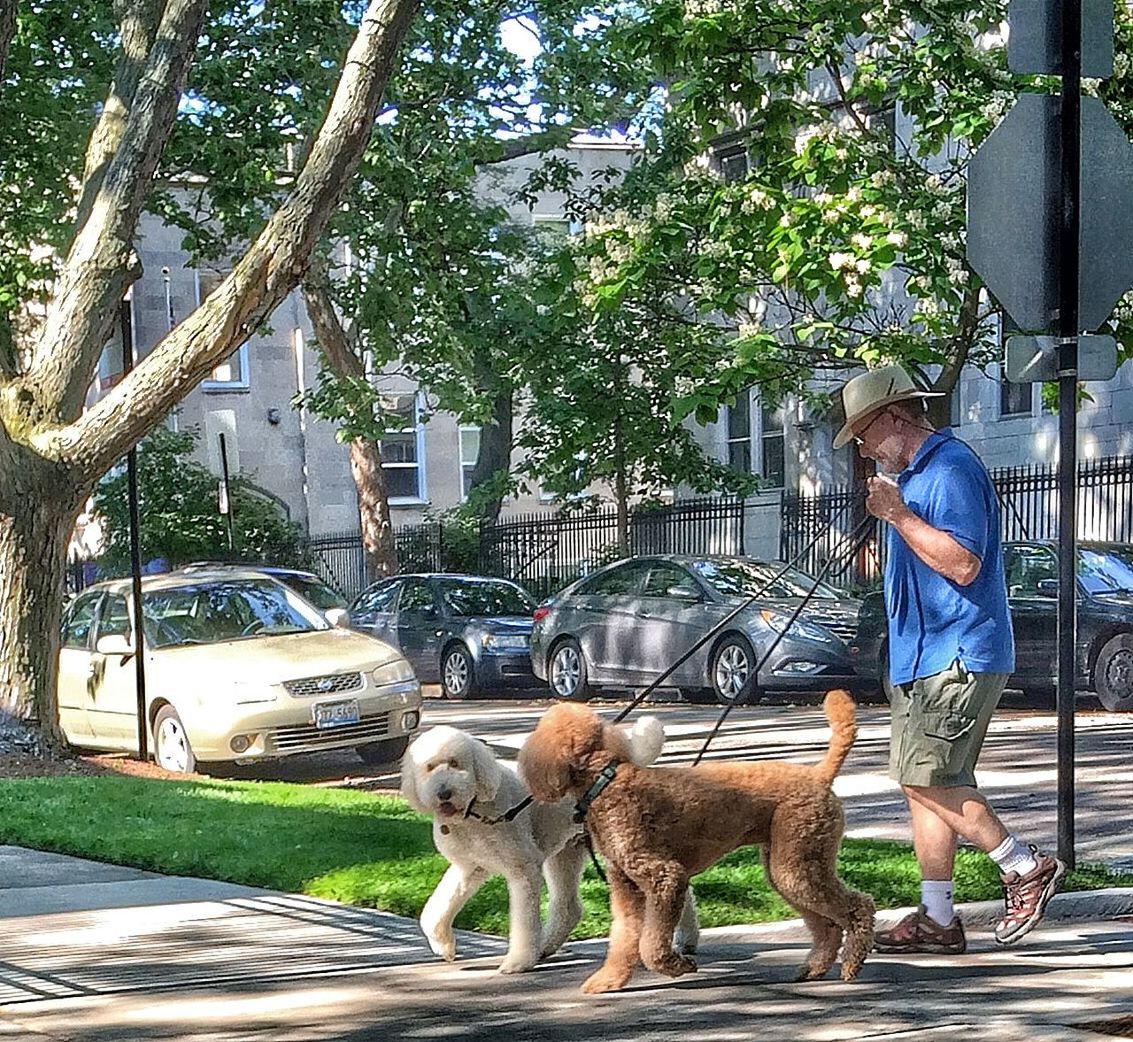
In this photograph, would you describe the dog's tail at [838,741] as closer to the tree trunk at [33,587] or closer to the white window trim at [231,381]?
the tree trunk at [33,587]

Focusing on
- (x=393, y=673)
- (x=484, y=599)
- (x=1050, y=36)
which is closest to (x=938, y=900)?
(x=1050, y=36)

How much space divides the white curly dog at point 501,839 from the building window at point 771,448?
96.4 feet

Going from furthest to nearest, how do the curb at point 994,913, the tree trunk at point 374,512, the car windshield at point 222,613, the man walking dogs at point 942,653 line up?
the tree trunk at point 374,512 → the car windshield at point 222,613 → the curb at point 994,913 → the man walking dogs at point 942,653

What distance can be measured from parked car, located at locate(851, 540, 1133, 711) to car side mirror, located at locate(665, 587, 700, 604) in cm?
224

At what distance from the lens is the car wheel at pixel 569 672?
22.1 m

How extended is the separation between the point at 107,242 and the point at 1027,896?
1018cm

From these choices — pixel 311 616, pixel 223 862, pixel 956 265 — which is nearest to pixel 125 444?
pixel 311 616

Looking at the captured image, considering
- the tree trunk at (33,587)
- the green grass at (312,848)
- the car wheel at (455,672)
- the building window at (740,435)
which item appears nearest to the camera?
the green grass at (312,848)

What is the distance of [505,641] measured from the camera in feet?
78.6

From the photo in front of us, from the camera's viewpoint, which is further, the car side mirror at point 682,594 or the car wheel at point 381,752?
the car side mirror at point 682,594

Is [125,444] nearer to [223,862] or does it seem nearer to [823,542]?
[223,862]

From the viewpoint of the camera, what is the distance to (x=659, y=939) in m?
5.72

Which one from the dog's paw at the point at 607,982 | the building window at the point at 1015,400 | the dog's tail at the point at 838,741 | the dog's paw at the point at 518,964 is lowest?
the dog's paw at the point at 518,964

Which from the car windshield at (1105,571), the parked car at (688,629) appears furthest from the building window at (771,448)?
the car windshield at (1105,571)
